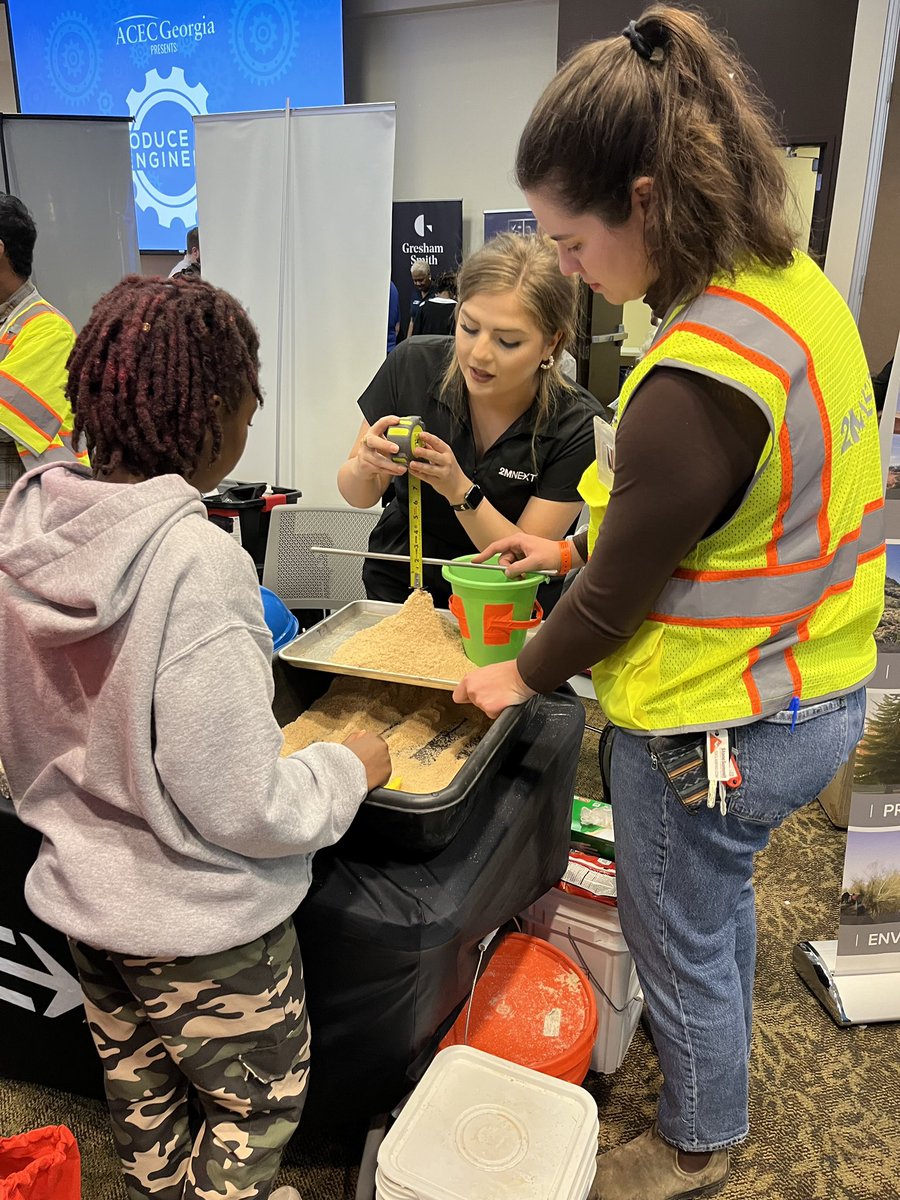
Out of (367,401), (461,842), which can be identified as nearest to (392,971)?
(461,842)

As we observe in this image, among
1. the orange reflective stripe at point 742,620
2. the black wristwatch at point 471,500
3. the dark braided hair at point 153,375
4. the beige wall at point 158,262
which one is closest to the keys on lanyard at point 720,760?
the orange reflective stripe at point 742,620

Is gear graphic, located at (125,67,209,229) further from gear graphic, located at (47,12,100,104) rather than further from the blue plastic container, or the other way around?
the blue plastic container

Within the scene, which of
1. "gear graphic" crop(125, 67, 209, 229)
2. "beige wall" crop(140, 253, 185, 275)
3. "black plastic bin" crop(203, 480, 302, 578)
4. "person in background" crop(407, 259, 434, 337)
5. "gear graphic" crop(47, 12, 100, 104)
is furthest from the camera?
"beige wall" crop(140, 253, 185, 275)

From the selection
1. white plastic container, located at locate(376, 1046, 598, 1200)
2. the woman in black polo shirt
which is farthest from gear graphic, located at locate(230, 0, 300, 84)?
white plastic container, located at locate(376, 1046, 598, 1200)

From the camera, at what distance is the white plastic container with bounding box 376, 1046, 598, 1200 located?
111 cm

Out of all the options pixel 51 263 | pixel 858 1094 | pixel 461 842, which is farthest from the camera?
pixel 51 263

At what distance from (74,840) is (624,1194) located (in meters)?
1.06

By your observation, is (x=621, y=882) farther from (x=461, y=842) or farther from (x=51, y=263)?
(x=51, y=263)

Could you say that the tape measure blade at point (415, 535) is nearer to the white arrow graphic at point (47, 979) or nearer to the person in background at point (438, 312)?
the white arrow graphic at point (47, 979)

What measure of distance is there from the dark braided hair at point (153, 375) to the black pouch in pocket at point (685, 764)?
2.24 feet

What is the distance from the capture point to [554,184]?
99 cm

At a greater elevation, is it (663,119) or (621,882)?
(663,119)

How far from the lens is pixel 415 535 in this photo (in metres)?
1.68

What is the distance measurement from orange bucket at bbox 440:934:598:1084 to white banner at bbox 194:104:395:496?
2272 mm
